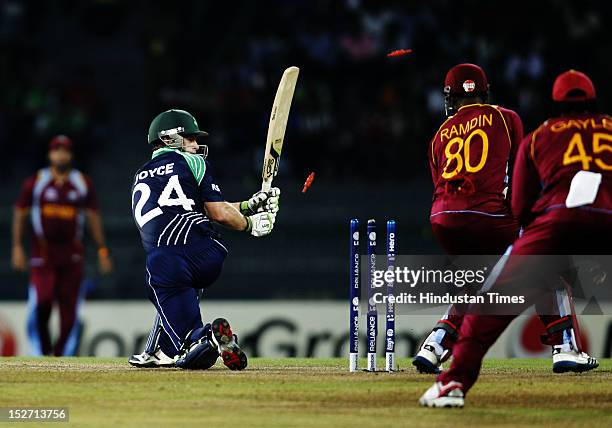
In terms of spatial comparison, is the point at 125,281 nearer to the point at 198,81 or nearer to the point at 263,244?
the point at 263,244

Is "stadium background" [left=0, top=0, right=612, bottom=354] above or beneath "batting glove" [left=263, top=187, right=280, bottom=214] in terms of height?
above

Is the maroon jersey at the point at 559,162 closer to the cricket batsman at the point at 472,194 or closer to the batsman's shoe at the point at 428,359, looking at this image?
the cricket batsman at the point at 472,194

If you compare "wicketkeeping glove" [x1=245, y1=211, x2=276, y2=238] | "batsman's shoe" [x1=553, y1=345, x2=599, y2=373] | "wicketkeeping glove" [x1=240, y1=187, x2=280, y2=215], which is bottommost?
"batsman's shoe" [x1=553, y1=345, x2=599, y2=373]

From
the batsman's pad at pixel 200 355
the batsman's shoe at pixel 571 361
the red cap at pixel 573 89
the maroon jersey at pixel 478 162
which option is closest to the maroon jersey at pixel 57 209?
the batsman's pad at pixel 200 355

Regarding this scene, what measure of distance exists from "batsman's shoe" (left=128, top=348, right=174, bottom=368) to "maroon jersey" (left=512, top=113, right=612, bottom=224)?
307 cm

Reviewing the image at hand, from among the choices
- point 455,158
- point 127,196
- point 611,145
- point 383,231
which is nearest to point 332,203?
point 383,231

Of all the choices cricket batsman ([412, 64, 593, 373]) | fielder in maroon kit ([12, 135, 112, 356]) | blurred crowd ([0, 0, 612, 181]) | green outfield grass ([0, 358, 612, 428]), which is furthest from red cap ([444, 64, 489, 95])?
blurred crowd ([0, 0, 612, 181])

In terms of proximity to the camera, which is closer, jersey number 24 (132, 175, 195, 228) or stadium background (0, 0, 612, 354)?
jersey number 24 (132, 175, 195, 228)

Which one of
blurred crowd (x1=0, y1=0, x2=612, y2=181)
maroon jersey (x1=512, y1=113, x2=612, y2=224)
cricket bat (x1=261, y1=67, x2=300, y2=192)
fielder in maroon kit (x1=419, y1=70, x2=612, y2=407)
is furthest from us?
blurred crowd (x1=0, y1=0, x2=612, y2=181)

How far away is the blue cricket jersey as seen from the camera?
902 cm

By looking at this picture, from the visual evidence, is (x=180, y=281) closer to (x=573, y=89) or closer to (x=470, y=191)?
(x=470, y=191)

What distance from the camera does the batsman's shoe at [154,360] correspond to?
9195mm

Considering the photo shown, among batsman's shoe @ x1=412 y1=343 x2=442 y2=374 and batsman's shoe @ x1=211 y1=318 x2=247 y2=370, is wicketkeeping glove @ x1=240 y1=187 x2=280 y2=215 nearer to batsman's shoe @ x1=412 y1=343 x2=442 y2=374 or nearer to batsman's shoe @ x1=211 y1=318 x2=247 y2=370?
batsman's shoe @ x1=211 y1=318 x2=247 y2=370

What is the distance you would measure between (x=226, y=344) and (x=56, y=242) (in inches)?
210
